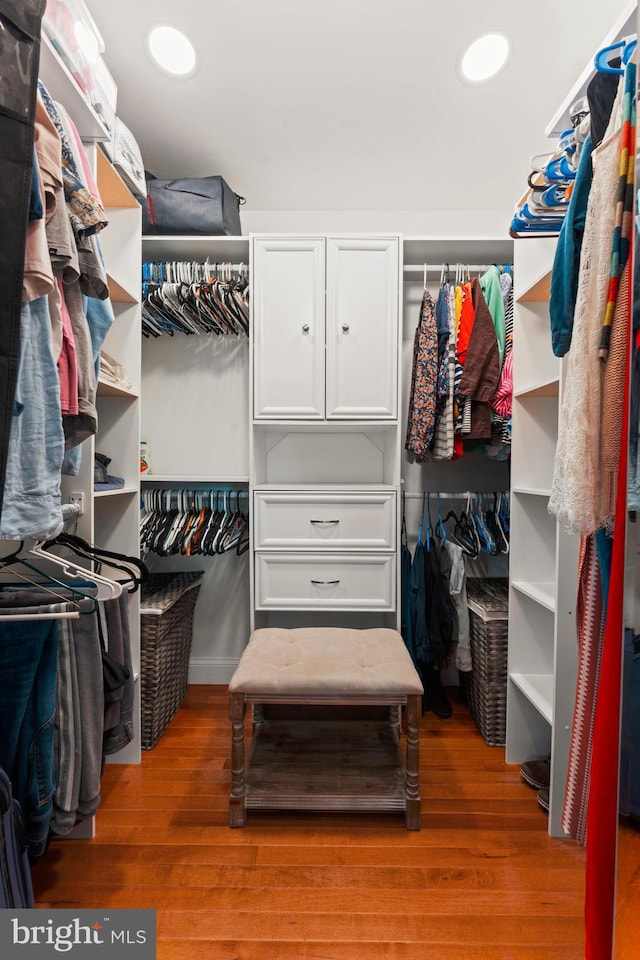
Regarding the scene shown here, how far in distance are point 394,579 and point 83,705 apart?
131 cm

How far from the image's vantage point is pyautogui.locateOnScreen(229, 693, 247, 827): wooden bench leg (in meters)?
1.51

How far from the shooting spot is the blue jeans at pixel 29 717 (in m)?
1.10

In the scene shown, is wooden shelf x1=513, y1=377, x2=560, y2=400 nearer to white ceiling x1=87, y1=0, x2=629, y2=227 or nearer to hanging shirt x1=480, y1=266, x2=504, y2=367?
hanging shirt x1=480, y1=266, x2=504, y2=367

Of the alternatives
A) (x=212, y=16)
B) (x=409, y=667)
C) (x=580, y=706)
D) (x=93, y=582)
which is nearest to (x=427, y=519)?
(x=409, y=667)

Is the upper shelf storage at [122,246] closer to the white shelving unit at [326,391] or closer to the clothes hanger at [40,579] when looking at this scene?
the white shelving unit at [326,391]

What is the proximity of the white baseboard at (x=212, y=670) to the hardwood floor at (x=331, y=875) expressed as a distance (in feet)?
2.55

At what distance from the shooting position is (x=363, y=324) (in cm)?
215

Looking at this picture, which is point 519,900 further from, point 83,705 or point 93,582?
point 93,582

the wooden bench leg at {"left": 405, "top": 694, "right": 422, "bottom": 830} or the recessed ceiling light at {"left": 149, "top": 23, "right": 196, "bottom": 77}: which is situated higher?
the recessed ceiling light at {"left": 149, "top": 23, "right": 196, "bottom": 77}

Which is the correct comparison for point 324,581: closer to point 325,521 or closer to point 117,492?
point 325,521

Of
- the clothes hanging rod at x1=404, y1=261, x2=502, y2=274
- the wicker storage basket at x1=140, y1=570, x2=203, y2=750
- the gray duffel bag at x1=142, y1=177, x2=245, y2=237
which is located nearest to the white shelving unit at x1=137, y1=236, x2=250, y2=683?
the wicker storage basket at x1=140, y1=570, x2=203, y2=750

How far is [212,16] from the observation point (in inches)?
68.6

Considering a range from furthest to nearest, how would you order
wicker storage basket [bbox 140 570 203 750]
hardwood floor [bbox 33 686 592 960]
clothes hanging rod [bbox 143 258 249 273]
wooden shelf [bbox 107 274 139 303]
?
clothes hanging rod [bbox 143 258 249 273] → wicker storage basket [bbox 140 570 203 750] → wooden shelf [bbox 107 274 139 303] → hardwood floor [bbox 33 686 592 960]

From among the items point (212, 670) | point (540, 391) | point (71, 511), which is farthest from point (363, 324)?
point (212, 670)
